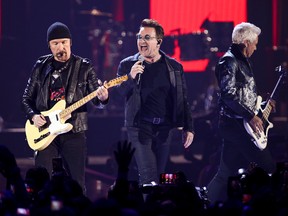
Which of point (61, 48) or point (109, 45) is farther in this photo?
point (109, 45)

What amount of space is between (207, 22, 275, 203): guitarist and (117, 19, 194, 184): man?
1.56 feet

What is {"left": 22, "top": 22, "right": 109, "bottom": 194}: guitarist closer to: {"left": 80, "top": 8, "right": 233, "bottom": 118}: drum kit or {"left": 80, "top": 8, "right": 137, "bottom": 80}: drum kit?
{"left": 80, "top": 8, "right": 233, "bottom": 118}: drum kit

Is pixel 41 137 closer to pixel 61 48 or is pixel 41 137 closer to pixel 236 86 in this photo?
pixel 61 48

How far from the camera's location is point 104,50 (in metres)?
17.8

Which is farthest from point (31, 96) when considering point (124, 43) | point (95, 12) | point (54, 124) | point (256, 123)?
point (95, 12)

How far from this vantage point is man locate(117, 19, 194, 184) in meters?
10.2

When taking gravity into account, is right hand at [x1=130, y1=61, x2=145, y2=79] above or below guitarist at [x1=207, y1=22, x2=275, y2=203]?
above

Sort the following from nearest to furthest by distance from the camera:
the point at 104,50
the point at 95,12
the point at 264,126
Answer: the point at 264,126 < the point at 104,50 < the point at 95,12

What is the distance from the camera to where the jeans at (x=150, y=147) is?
33.2 ft

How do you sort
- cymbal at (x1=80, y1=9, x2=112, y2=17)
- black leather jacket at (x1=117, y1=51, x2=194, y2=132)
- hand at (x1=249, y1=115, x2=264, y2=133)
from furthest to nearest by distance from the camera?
cymbal at (x1=80, y1=9, x2=112, y2=17) → black leather jacket at (x1=117, y1=51, x2=194, y2=132) → hand at (x1=249, y1=115, x2=264, y2=133)

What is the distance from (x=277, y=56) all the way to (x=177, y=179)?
10.4 meters

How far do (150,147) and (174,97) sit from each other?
0.67m

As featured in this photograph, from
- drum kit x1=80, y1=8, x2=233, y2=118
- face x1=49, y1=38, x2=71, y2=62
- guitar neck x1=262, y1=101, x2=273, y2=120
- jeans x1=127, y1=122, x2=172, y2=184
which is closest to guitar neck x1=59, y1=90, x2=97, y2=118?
face x1=49, y1=38, x2=71, y2=62

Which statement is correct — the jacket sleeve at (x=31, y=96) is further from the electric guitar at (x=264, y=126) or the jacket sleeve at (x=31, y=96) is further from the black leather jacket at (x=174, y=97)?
the electric guitar at (x=264, y=126)
